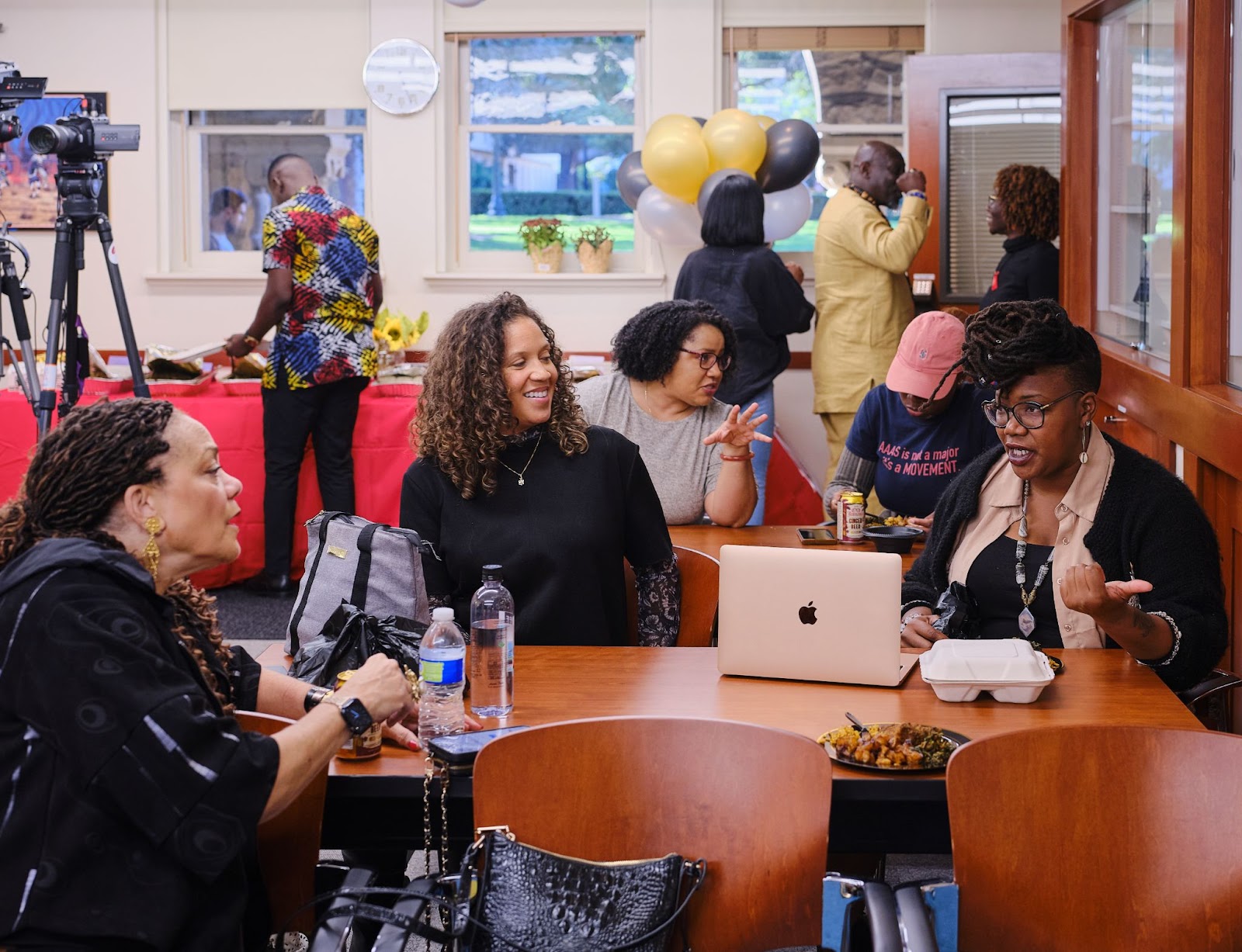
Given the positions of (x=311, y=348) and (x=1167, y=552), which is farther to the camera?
(x=311, y=348)

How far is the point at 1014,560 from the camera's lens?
260cm

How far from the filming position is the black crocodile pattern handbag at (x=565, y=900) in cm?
167

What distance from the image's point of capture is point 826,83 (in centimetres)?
698

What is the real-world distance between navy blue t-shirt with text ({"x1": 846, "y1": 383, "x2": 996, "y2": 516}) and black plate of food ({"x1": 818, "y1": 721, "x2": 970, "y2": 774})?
168 centimetres

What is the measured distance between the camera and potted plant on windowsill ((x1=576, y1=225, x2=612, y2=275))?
7023 mm

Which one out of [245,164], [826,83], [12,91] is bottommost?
[12,91]

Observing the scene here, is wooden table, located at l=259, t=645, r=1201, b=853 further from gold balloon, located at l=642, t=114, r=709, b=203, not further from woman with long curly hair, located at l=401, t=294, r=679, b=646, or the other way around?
gold balloon, located at l=642, t=114, r=709, b=203

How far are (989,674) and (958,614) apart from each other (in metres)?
0.44

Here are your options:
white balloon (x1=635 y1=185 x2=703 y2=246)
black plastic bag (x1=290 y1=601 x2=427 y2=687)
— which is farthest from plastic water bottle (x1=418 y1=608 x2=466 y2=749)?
white balloon (x1=635 y1=185 x2=703 y2=246)

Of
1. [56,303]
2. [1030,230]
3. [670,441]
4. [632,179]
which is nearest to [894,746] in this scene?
[670,441]

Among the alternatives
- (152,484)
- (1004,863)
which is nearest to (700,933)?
(1004,863)

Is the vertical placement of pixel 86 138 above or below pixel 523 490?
above

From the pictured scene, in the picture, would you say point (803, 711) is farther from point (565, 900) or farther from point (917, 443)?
point (917, 443)

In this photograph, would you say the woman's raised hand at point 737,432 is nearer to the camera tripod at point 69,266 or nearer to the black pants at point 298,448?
the camera tripod at point 69,266
